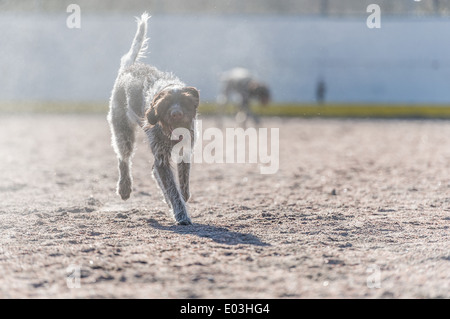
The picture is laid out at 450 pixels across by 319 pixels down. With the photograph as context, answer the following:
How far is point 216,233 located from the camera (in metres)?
4.47

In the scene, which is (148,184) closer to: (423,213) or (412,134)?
(423,213)

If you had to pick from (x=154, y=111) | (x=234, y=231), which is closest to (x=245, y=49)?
(x=154, y=111)

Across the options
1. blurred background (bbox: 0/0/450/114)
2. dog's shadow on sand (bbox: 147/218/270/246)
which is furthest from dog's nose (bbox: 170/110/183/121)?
blurred background (bbox: 0/0/450/114)

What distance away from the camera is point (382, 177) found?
24.6 feet

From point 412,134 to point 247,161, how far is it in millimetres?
5407

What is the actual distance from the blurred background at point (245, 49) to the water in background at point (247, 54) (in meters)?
0.04

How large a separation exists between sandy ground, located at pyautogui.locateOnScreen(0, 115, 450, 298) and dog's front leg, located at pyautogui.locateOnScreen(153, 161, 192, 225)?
4.8 inches

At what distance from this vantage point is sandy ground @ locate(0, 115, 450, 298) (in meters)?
3.23

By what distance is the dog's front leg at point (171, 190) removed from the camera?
4.89 metres

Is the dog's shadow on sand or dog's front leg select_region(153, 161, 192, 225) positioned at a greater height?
dog's front leg select_region(153, 161, 192, 225)

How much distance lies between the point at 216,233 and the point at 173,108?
1049 mm

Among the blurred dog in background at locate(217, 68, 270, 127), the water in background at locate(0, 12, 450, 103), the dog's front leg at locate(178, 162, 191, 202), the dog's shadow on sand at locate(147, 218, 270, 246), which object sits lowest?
the dog's shadow on sand at locate(147, 218, 270, 246)

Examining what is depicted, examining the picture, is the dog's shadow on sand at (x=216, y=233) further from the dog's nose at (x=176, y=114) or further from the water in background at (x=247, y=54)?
the water in background at (x=247, y=54)

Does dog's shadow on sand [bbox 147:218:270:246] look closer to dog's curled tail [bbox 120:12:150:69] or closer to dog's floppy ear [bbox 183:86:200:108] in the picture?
dog's floppy ear [bbox 183:86:200:108]
